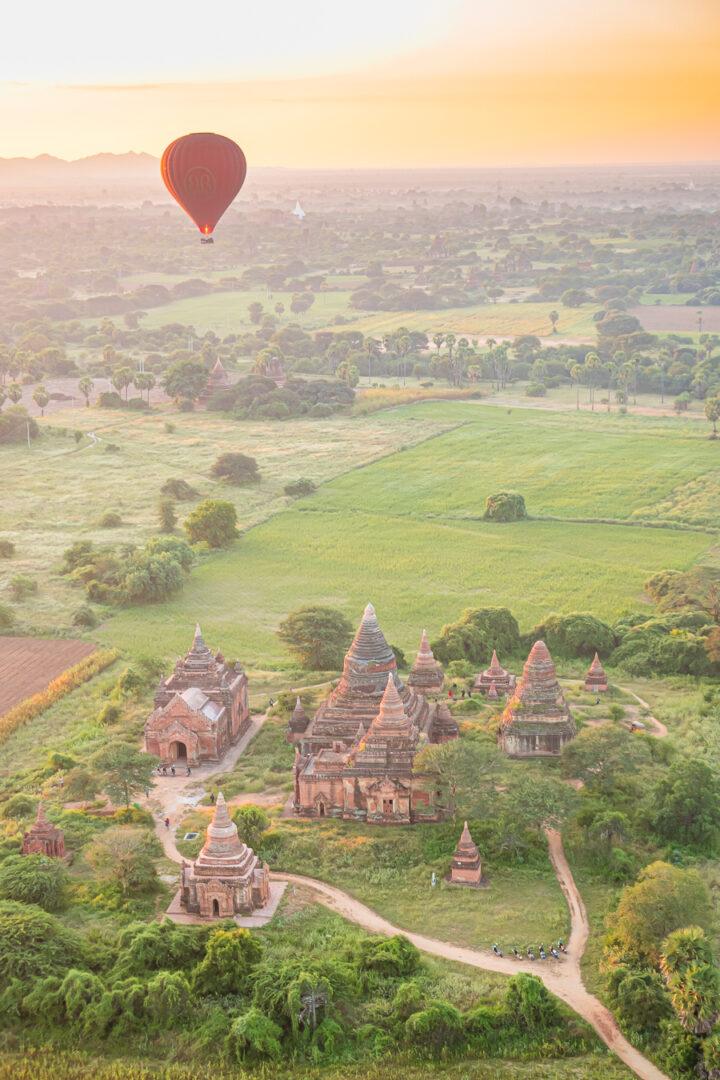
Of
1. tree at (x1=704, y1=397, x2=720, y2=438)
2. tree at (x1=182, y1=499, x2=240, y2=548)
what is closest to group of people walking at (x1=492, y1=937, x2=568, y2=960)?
tree at (x1=182, y1=499, x2=240, y2=548)

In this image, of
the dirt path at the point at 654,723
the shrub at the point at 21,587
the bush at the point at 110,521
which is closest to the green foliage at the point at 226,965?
the dirt path at the point at 654,723

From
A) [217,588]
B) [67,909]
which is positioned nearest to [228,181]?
[217,588]

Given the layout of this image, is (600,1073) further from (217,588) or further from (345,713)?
(217,588)

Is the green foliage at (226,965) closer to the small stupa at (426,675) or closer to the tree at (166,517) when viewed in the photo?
the small stupa at (426,675)

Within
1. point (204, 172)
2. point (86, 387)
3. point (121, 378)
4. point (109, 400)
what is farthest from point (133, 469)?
point (204, 172)

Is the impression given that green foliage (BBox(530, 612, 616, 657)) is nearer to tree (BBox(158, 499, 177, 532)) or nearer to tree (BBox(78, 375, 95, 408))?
tree (BBox(158, 499, 177, 532))

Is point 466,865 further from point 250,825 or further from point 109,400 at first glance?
point 109,400

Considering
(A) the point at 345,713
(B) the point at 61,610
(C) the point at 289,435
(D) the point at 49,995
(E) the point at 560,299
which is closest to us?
(D) the point at 49,995
